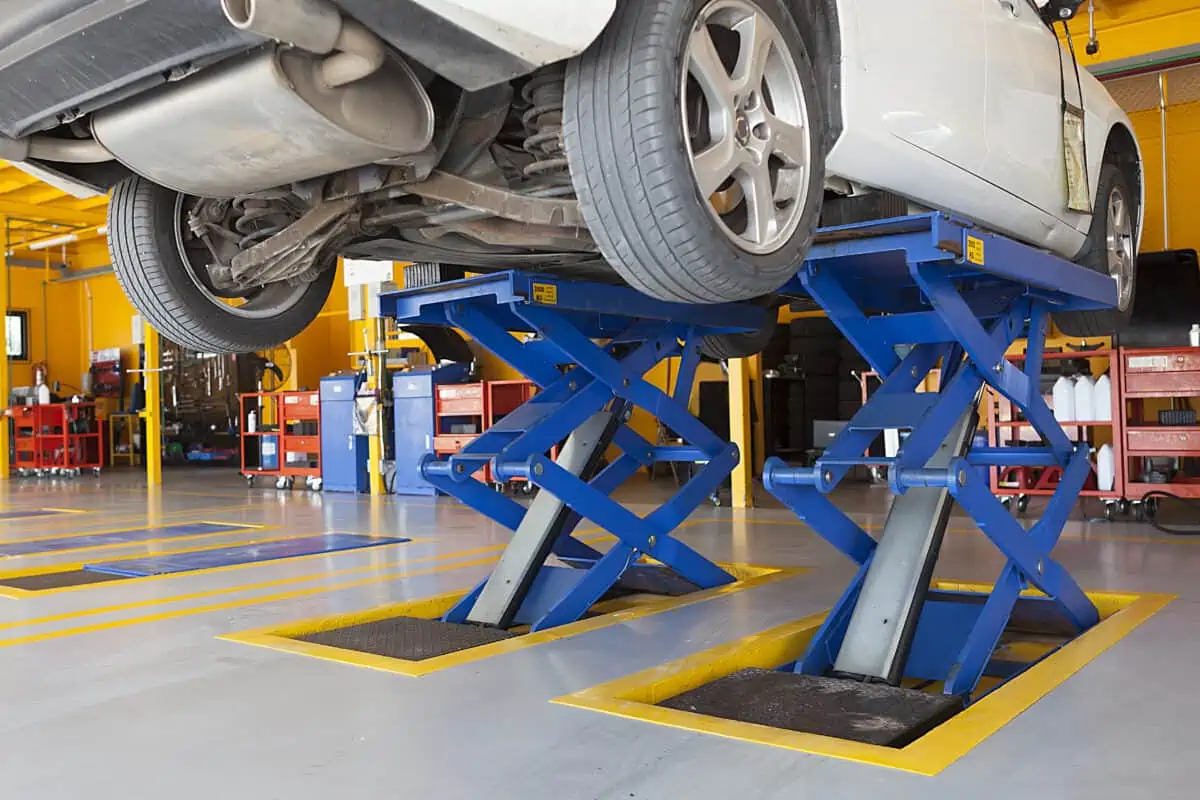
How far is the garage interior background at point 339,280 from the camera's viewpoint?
746 centimetres

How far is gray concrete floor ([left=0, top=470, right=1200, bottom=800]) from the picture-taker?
1997 mm

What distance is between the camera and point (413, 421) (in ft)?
31.7

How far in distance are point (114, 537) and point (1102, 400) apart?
6462 mm

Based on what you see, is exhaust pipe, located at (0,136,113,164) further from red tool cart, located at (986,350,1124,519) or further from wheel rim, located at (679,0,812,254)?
red tool cart, located at (986,350,1124,519)

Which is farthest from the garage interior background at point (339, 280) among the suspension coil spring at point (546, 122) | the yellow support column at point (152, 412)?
the suspension coil spring at point (546, 122)

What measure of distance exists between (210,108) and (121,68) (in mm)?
165

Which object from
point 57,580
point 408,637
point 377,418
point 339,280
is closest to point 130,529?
point 57,580

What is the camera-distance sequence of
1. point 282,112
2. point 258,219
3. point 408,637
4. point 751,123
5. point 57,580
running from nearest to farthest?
point 282,112, point 751,123, point 258,219, point 408,637, point 57,580

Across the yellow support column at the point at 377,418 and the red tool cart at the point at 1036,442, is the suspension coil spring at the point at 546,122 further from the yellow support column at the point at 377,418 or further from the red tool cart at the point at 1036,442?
the yellow support column at the point at 377,418

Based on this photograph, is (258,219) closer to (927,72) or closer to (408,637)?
(408,637)

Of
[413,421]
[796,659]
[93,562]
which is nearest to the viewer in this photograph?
[796,659]

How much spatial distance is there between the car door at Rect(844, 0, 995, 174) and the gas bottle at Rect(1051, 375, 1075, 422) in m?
4.47

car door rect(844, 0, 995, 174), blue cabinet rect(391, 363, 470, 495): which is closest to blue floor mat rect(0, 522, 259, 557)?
blue cabinet rect(391, 363, 470, 495)

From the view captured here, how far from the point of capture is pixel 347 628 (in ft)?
12.0
